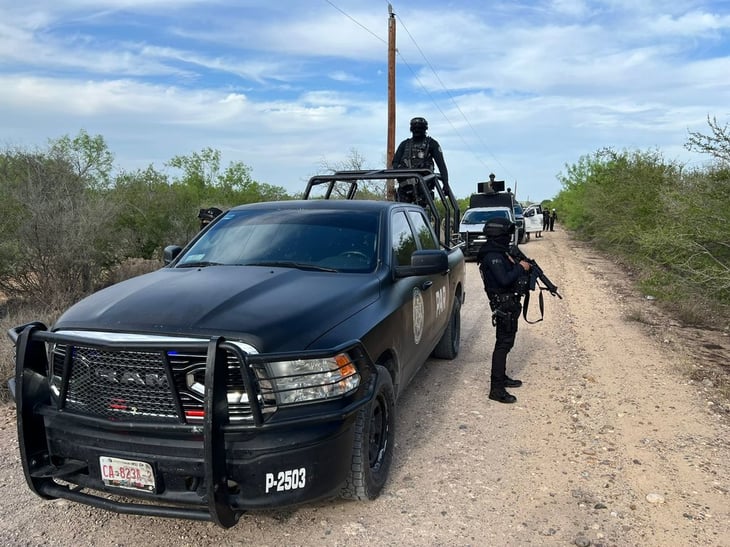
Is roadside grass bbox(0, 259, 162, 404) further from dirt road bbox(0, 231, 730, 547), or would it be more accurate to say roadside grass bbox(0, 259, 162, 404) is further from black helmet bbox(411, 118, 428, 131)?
black helmet bbox(411, 118, 428, 131)

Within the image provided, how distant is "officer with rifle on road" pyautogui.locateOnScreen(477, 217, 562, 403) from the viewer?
15.8ft

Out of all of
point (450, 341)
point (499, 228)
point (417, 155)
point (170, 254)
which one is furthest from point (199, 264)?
point (417, 155)

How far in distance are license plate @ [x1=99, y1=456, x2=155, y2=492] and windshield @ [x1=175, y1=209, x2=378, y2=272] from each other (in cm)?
160

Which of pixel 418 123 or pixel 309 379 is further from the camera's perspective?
pixel 418 123

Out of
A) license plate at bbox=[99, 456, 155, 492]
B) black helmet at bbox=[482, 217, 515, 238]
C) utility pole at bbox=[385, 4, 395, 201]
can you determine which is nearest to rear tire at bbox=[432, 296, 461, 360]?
black helmet at bbox=[482, 217, 515, 238]

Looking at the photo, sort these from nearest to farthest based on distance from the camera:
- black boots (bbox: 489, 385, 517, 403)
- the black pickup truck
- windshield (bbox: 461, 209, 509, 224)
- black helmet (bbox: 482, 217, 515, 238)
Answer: the black pickup truck
black helmet (bbox: 482, 217, 515, 238)
black boots (bbox: 489, 385, 517, 403)
windshield (bbox: 461, 209, 509, 224)

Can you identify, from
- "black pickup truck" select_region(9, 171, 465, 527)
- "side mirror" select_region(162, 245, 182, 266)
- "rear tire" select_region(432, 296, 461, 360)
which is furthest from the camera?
"rear tire" select_region(432, 296, 461, 360)

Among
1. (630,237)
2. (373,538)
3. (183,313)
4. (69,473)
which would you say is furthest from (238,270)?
(630,237)

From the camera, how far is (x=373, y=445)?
341 cm

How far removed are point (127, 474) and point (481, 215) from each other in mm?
19135

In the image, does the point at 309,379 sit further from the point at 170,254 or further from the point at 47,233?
the point at 47,233

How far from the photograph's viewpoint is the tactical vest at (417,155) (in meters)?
9.26

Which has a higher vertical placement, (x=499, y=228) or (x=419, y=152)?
(x=419, y=152)

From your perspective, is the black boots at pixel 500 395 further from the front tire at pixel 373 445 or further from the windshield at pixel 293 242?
the windshield at pixel 293 242
